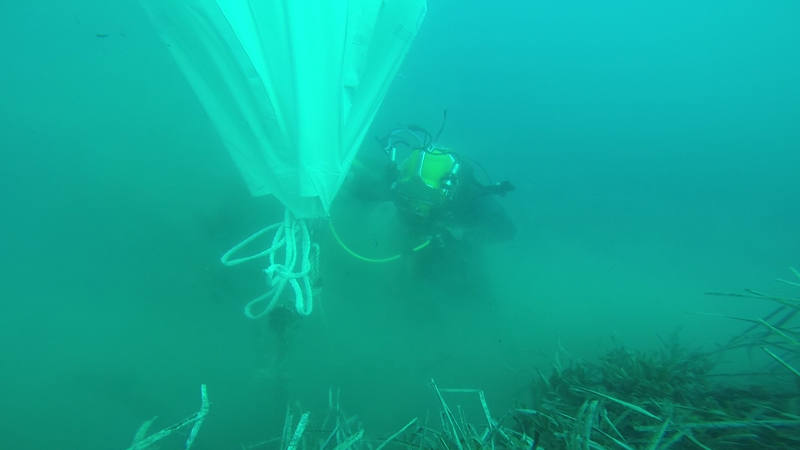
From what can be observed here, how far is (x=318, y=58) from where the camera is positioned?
136cm

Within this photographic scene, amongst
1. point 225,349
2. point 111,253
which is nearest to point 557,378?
point 225,349

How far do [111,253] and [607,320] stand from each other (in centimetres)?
624

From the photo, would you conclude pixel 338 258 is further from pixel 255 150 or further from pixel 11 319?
pixel 11 319

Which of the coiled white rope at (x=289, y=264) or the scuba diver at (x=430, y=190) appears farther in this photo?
the scuba diver at (x=430, y=190)

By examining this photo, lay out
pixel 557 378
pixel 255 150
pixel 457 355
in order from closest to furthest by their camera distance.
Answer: pixel 255 150, pixel 557 378, pixel 457 355

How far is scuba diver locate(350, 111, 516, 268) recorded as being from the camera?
2836mm

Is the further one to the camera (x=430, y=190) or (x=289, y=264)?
(x=430, y=190)

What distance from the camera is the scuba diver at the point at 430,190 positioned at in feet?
9.30

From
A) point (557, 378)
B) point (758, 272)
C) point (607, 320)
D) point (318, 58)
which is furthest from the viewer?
point (758, 272)

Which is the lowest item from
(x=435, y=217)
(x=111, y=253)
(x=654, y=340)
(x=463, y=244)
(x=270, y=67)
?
(x=111, y=253)

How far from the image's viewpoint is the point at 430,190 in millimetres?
2785

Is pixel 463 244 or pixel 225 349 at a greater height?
pixel 463 244

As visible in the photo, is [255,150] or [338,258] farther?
[338,258]

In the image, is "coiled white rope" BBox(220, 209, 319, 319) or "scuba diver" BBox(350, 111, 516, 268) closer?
"coiled white rope" BBox(220, 209, 319, 319)
